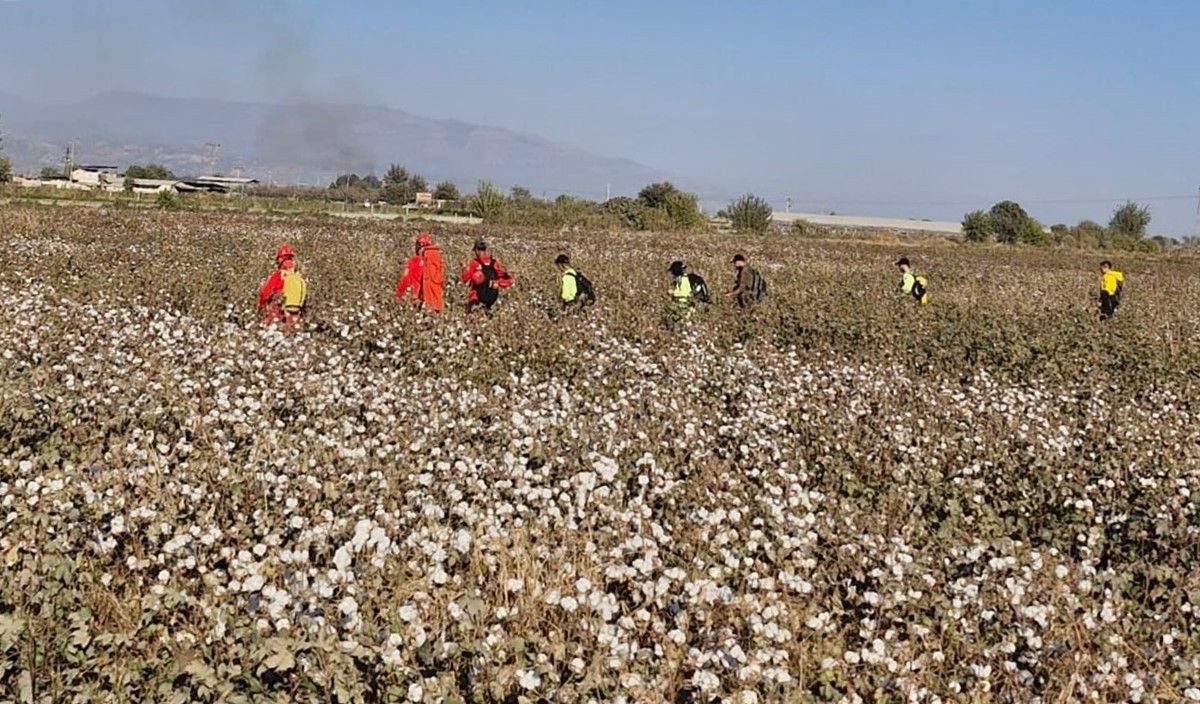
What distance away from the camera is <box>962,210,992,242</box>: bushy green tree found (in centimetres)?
6931

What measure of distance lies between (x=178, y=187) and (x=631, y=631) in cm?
10557

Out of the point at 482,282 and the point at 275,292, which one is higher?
the point at 482,282

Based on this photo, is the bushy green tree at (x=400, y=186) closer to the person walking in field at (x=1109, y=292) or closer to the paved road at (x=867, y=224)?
the paved road at (x=867, y=224)

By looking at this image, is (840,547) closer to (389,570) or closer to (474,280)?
(389,570)

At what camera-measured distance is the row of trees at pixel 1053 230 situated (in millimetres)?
70250

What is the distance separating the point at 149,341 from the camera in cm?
859

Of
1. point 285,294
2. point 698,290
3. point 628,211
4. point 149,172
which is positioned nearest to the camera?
point 285,294

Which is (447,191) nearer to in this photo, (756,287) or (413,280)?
(756,287)

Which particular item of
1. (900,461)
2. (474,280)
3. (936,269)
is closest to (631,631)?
(900,461)

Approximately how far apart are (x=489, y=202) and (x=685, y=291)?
45138 mm

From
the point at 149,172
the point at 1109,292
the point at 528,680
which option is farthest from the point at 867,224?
the point at 528,680

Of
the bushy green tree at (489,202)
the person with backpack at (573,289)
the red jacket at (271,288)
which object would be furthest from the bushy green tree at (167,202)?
the red jacket at (271,288)

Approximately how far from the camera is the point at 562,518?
520cm

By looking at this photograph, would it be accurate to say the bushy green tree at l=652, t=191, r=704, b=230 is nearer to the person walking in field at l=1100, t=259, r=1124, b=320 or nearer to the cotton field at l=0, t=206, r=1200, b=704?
the person walking in field at l=1100, t=259, r=1124, b=320
